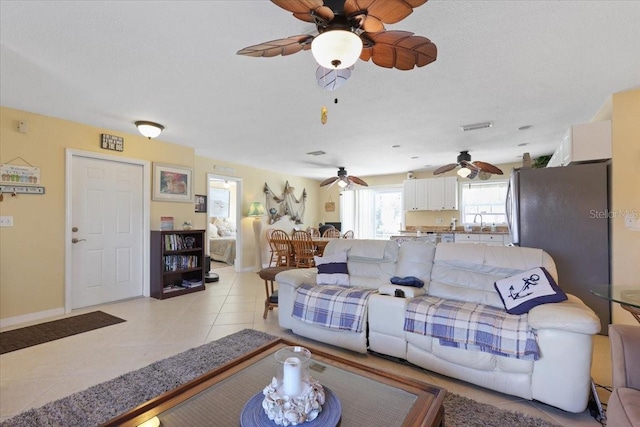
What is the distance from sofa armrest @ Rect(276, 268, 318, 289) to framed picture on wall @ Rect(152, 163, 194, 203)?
2.76 m

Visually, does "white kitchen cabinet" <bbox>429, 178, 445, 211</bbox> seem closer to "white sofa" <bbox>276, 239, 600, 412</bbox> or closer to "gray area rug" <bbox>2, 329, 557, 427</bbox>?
"white sofa" <bbox>276, 239, 600, 412</bbox>

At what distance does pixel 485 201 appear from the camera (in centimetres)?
679

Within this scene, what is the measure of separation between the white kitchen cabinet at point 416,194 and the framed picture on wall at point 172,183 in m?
4.94

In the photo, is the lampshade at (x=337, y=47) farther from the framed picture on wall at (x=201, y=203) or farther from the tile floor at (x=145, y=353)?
the framed picture on wall at (x=201, y=203)

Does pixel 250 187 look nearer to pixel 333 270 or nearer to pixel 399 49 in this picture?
pixel 333 270

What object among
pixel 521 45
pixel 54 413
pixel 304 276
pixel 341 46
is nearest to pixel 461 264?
pixel 304 276

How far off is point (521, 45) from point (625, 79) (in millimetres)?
1405

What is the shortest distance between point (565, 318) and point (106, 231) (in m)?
5.09

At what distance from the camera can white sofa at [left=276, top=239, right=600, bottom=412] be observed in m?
1.77

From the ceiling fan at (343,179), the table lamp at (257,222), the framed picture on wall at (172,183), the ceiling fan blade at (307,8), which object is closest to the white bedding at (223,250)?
the table lamp at (257,222)

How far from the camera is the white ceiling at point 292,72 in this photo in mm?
A: 1823

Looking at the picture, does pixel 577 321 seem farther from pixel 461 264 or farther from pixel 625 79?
Answer: pixel 625 79

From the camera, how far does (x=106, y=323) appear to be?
333 cm

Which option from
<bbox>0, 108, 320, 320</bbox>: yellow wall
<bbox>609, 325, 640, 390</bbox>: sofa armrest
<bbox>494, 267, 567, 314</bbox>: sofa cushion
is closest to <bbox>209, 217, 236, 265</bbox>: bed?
<bbox>0, 108, 320, 320</bbox>: yellow wall
